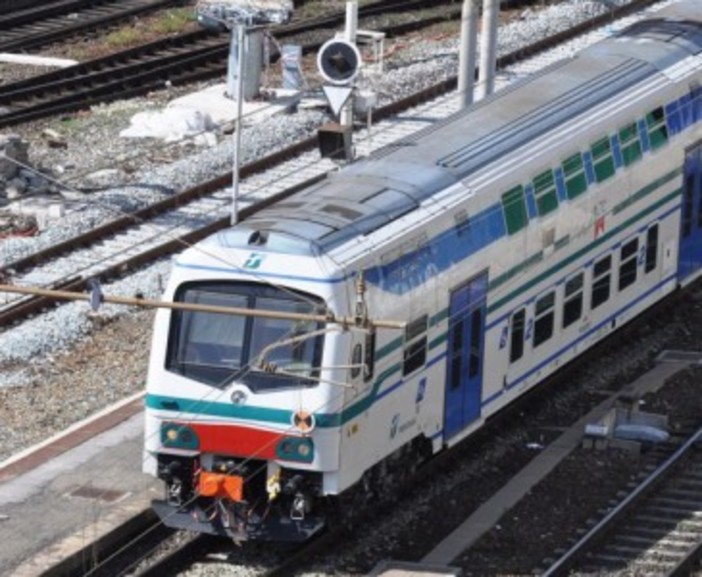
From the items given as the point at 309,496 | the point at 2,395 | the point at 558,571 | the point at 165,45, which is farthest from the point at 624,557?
the point at 165,45

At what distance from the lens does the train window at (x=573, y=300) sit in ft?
78.8

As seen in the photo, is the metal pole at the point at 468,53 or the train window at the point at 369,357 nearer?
the train window at the point at 369,357

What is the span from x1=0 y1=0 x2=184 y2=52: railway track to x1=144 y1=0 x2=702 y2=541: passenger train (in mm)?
17390

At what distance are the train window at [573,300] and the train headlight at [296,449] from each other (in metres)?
5.47

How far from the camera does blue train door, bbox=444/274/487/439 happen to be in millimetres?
21359

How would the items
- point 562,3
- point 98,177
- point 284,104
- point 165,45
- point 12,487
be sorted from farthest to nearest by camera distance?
point 562,3
point 165,45
point 284,104
point 98,177
point 12,487

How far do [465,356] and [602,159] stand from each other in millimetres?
3990

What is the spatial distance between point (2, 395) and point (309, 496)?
577 centimetres

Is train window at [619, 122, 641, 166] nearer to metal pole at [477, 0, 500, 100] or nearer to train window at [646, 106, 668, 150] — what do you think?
train window at [646, 106, 668, 150]

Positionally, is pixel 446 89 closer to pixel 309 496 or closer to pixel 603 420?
pixel 603 420

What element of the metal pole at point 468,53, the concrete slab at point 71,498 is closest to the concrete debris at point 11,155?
the metal pole at point 468,53

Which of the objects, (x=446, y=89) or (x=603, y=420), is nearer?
(x=603, y=420)

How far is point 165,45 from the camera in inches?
1607

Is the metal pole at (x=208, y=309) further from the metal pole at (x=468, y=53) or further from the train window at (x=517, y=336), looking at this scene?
the metal pole at (x=468, y=53)
